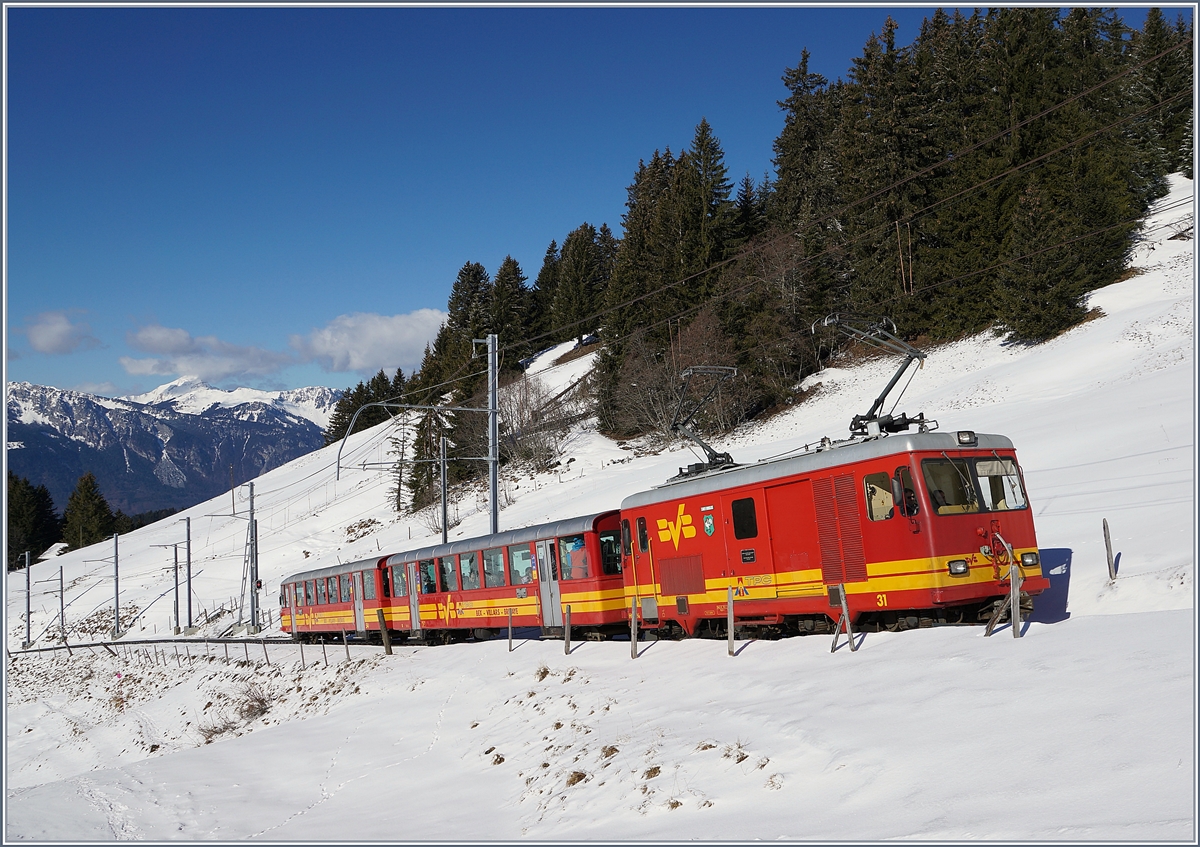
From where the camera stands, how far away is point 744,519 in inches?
658

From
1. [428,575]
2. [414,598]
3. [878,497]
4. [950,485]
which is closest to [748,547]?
[878,497]

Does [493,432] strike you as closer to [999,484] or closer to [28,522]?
[999,484]

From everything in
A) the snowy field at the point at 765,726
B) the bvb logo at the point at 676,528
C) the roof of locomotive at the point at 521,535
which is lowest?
the snowy field at the point at 765,726

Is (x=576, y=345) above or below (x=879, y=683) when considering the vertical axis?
above

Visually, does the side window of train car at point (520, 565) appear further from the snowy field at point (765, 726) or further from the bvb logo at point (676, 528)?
the bvb logo at point (676, 528)

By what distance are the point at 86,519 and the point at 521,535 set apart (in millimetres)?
111017

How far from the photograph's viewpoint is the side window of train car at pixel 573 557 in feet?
69.6

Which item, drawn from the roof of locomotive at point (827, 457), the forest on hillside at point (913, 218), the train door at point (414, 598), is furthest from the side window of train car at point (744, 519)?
the forest on hillside at point (913, 218)

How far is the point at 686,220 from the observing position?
75688 mm

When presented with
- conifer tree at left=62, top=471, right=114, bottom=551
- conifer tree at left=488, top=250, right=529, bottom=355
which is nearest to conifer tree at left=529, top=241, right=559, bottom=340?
conifer tree at left=488, top=250, right=529, bottom=355

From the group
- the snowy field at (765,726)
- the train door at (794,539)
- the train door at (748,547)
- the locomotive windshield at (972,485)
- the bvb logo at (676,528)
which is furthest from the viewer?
the bvb logo at (676,528)

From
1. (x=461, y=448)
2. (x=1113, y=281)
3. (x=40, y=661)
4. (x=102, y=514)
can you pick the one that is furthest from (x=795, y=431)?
(x=102, y=514)

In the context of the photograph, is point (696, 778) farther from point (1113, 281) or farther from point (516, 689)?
point (1113, 281)

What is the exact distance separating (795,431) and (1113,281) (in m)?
17.1
